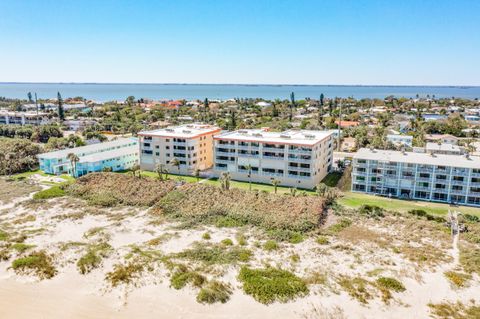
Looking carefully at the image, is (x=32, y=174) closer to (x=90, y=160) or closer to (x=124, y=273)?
(x=90, y=160)

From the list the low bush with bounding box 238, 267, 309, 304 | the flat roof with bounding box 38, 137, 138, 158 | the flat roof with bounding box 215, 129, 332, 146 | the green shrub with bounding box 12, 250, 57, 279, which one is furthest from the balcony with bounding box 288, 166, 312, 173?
the flat roof with bounding box 38, 137, 138, 158

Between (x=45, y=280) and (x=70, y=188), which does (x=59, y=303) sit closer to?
(x=45, y=280)

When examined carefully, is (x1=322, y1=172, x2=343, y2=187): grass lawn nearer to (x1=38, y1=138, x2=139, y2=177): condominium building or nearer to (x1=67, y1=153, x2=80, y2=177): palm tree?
(x1=38, y1=138, x2=139, y2=177): condominium building

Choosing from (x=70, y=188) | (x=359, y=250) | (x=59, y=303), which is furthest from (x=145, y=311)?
(x=70, y=188)

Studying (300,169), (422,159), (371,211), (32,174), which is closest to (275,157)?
(300,169)

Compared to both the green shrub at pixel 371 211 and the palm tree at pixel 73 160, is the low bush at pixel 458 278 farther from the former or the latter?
the palm tree at pixel 73 160

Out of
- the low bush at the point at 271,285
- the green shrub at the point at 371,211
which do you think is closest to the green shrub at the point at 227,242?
the low bush at the point at 271,285
